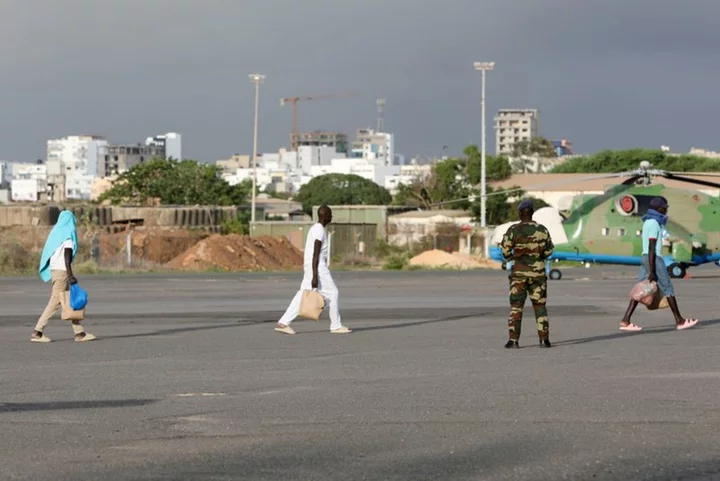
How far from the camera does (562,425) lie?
10.0 metres

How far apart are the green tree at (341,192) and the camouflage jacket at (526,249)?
12033cm

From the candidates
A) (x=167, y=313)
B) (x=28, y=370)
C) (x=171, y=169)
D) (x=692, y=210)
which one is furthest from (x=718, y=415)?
(x=171, y=169)

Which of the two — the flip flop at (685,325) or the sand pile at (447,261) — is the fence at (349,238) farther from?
the flip flop at (685,325)

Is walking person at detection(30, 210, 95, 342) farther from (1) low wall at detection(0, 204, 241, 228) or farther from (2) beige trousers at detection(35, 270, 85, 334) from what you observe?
(1) low wall at detection(0, 204, 241, 228)

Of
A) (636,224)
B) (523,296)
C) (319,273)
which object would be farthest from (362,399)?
(636,224)

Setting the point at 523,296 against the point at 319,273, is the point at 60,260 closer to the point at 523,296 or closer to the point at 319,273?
the point at 319,273

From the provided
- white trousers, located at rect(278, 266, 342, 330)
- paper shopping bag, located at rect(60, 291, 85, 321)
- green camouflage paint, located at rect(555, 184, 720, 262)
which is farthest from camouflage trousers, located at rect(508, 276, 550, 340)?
green camouflage paint, located at rect(555, 184, 720, 262)

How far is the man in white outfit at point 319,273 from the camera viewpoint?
1830cm

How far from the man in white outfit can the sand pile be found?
37506 mm

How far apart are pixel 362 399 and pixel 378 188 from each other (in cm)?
13795

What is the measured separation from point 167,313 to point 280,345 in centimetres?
691

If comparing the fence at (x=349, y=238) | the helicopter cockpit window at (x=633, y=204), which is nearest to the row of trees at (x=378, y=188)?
the fence at (x=349, y=238)

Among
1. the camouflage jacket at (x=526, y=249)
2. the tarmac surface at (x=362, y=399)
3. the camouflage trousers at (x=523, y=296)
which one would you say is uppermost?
the camouflage jacket at (x=526, y=249)

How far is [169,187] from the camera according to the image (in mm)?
117688
